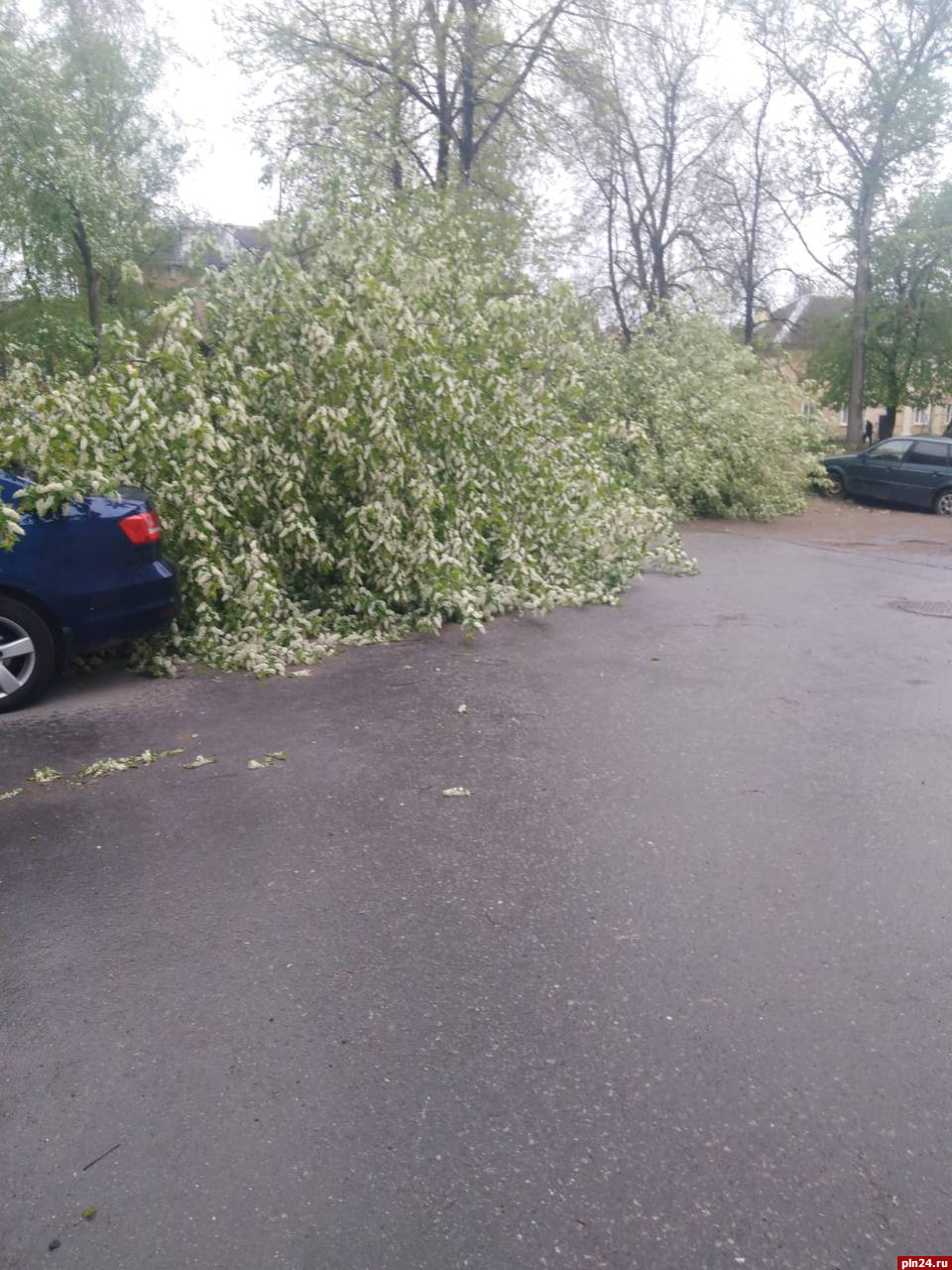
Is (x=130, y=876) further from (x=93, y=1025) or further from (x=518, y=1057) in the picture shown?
(x=518, y=1057)

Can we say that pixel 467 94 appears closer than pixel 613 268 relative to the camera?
Yes

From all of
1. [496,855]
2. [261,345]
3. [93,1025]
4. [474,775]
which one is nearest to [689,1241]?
[93,1025]

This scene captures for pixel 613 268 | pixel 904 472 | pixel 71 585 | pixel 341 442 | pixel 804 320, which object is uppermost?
pixel 613 268

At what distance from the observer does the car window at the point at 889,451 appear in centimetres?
2409

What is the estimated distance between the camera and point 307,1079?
2939 mm

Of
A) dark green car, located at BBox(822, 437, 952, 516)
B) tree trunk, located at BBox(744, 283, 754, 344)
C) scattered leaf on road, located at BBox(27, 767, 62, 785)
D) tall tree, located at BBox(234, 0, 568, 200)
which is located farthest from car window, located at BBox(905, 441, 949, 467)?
scattered leaf on road, located at BBox(27, 767, 62, 785)

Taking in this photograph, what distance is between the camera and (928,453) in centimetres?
2361

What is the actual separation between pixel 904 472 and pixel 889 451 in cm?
85

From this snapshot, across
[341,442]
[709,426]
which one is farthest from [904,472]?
[341,442]

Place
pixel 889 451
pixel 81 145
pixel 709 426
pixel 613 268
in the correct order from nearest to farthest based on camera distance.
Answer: pixel 709 426, pixel 81 145, pixel 889 451, pixel 613 268

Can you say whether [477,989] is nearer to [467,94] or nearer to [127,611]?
[127,611]

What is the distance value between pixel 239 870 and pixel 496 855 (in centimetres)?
104

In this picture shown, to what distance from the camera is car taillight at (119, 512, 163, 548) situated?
668 cm

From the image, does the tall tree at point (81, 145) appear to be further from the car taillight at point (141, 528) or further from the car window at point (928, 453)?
the car window at point (928, 453)
